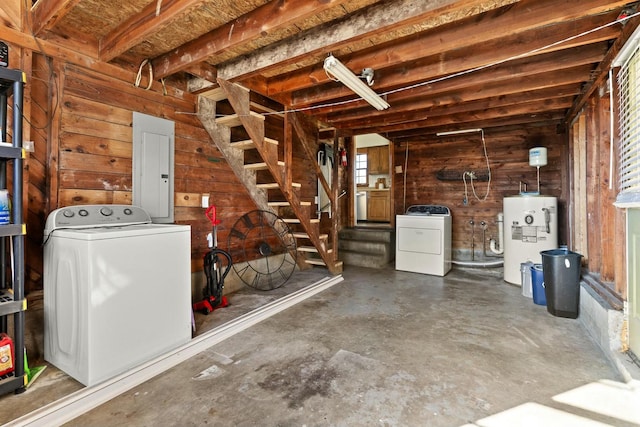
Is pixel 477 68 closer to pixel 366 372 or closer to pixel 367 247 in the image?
pixel 366 372

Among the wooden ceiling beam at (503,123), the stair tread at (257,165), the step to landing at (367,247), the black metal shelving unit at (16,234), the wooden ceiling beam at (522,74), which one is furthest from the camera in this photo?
the step to landing at (367,247)

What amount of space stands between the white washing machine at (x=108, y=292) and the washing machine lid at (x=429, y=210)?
3.72 m

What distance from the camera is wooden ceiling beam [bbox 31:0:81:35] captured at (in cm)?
162

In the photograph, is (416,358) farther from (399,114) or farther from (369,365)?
(399,114)

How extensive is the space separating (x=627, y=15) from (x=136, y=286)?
3.32 meters

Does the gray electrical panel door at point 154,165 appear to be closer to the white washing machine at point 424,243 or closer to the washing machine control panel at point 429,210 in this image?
the white washing machine at point 424,243

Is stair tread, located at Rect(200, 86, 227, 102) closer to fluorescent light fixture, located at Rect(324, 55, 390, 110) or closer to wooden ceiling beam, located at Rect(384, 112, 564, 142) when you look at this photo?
fluorescent light fixture, located at Rect(324, 55, 390, 110)

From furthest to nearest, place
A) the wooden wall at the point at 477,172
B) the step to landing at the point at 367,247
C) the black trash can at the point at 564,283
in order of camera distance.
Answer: the step to landing at the point at 367,247 < the wooden wall at the point at 477,172 < the black trash can at the point at 564,283

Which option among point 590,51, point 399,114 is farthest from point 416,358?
point 399,114

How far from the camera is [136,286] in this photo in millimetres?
1791

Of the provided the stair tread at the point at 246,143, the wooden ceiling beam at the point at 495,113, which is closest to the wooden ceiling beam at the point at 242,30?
the stair tread at the point at 246,143

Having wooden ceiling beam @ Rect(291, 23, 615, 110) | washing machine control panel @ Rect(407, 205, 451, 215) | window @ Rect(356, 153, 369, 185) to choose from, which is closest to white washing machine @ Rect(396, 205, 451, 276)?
washing machine control panel @ Rect(407, 205, 451, 215)

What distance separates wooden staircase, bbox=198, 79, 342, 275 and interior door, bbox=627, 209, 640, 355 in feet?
8.87

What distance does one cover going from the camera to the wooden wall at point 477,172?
4180 millimetres
